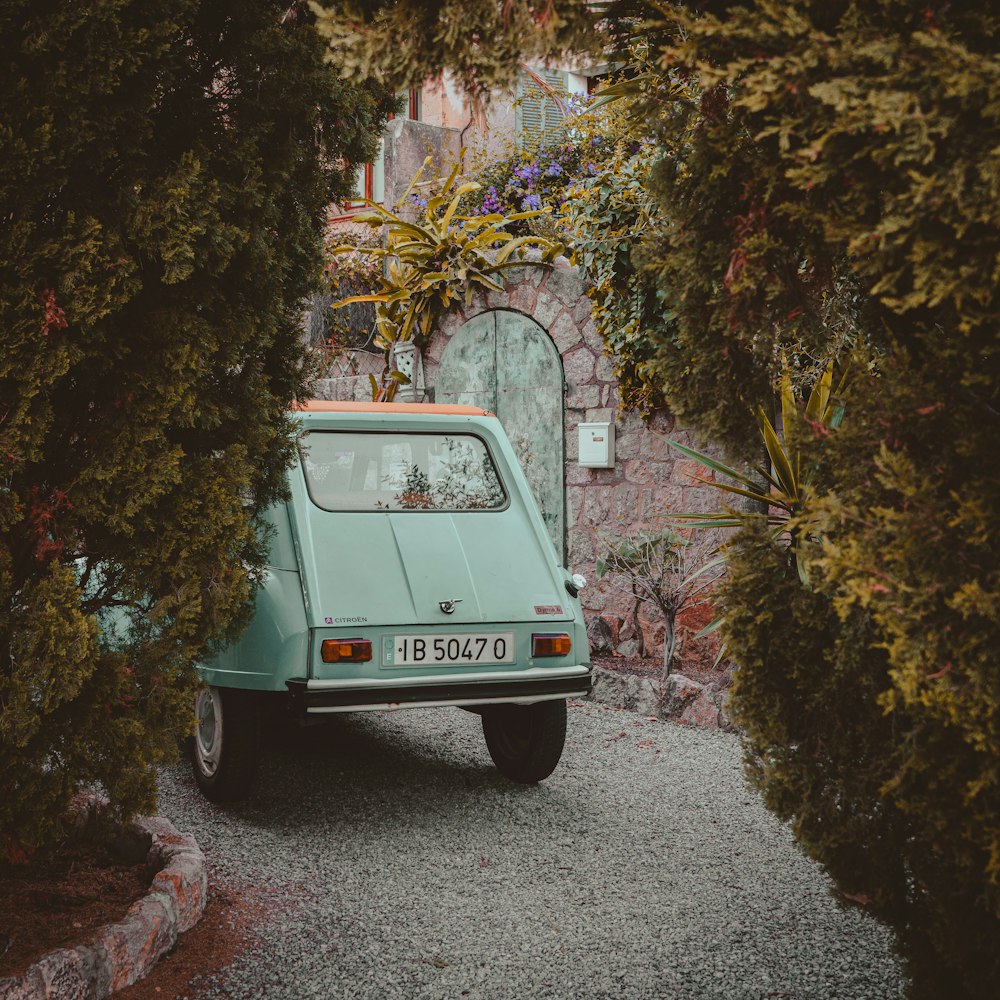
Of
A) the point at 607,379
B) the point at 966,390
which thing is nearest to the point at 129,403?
the point at 966,390

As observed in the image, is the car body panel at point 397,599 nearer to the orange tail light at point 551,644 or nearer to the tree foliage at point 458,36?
the orange tail light at point 551,644

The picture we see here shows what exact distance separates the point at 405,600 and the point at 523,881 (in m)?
1.32

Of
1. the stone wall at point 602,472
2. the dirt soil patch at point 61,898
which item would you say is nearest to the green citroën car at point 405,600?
the dirt soil patch at point 61,898

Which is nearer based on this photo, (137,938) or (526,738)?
(137,938)

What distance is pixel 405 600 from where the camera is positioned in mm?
4734

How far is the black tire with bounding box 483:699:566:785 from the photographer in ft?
17.1

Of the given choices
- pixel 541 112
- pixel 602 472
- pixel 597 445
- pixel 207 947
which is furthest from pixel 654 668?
pixel 541 112

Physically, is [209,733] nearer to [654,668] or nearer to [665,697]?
[665,697]

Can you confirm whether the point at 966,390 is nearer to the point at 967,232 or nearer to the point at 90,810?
the point at 967,232

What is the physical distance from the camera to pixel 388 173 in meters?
14.2

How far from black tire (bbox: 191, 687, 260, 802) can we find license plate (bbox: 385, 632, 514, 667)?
70cm

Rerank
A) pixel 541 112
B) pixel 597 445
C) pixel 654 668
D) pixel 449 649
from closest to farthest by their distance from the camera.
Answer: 1. pixel 449 649
2. pixel 654 668
3. pixel 597 445
4. pixel 541 112

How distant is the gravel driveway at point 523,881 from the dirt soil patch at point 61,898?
412 millimetres

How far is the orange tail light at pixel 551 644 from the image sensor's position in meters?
4.86
